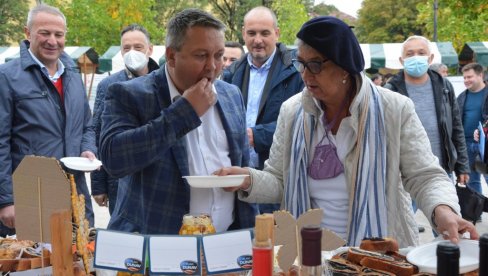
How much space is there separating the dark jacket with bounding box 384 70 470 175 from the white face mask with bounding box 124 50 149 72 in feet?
7.47

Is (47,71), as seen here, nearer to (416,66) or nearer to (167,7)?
(416,66)

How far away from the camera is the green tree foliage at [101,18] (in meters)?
21.1

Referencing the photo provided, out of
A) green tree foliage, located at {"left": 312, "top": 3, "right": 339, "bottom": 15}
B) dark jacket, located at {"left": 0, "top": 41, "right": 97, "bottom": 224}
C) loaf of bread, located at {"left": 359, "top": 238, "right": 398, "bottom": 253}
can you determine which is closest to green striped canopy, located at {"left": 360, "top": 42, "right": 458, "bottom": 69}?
dark jacket, located at {"left": 0, "top": 41, "right": 97, "bottom": 224}

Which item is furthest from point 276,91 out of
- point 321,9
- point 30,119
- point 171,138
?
point 321,9

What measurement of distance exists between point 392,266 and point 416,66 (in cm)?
386

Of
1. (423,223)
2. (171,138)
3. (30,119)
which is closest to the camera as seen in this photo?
(171,138)

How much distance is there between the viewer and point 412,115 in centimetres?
241

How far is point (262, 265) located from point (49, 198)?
67cm

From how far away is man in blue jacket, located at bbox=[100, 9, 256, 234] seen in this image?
2164mm

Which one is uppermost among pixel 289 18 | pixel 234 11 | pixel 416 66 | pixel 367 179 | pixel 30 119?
pixel 234 11

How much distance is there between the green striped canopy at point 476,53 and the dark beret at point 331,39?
13827 mm

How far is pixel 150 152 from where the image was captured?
7.09 feet

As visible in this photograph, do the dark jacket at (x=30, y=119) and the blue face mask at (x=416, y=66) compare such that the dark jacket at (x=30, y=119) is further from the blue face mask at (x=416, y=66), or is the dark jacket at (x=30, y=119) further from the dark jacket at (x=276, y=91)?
the blue face mask at (x=416, y=66)

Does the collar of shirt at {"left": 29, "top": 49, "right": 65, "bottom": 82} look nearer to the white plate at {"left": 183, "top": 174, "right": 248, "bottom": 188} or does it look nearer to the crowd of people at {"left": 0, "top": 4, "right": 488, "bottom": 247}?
the crowd of people at {"left": 0, "top": 4, "right": 488, "bottom": 247}
